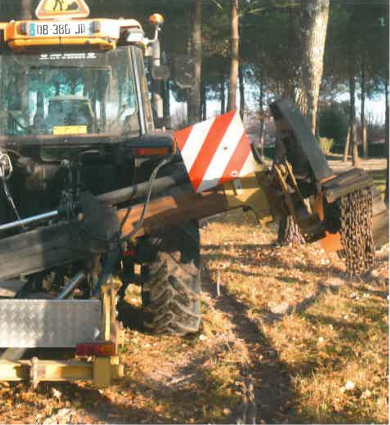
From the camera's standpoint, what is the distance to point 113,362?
3635 millimetres

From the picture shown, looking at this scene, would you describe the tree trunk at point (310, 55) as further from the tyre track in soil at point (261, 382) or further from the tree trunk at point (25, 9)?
the tree trunk at point (25, 9)

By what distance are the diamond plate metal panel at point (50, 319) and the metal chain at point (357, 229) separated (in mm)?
1500

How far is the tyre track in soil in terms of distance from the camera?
3.74m

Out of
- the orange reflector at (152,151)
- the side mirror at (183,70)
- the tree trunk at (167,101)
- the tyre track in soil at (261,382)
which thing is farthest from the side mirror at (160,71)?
the tyre track in soil at (261,382)

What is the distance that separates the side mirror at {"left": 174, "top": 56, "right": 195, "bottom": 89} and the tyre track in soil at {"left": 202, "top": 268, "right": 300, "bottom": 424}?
2.15 meters

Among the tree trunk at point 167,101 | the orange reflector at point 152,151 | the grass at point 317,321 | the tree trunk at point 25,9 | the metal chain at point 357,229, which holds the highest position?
the tree trunk at point 25,9

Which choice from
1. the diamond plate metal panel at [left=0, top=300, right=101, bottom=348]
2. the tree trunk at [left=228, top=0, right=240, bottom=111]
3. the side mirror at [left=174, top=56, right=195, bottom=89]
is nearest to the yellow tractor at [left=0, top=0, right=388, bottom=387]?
the diamond plate metal panel at [left=0, top=300, right=101, bottom=348]

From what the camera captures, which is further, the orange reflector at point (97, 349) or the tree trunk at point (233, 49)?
the tree trunk at point (233, 49)

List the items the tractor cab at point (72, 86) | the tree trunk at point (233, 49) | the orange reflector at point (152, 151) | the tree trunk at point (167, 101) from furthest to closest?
1. the tree trunk at point (233, 49)
2. the tree trunk at point (167, 101)
3. the tractor cab at point (72, 86)
4. the orange reflector at point (152, 151)

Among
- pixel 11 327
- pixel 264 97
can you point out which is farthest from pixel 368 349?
pixel 264 97

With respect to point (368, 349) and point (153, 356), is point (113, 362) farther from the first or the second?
point (368, 349)

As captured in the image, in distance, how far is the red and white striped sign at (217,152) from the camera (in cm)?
400

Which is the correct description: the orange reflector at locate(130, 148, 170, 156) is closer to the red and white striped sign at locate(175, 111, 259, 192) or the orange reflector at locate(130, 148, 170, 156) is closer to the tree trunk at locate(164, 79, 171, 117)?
the red and white striped sign at locate(175, 111, 259, 192)

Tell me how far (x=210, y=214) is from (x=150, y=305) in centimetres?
122
